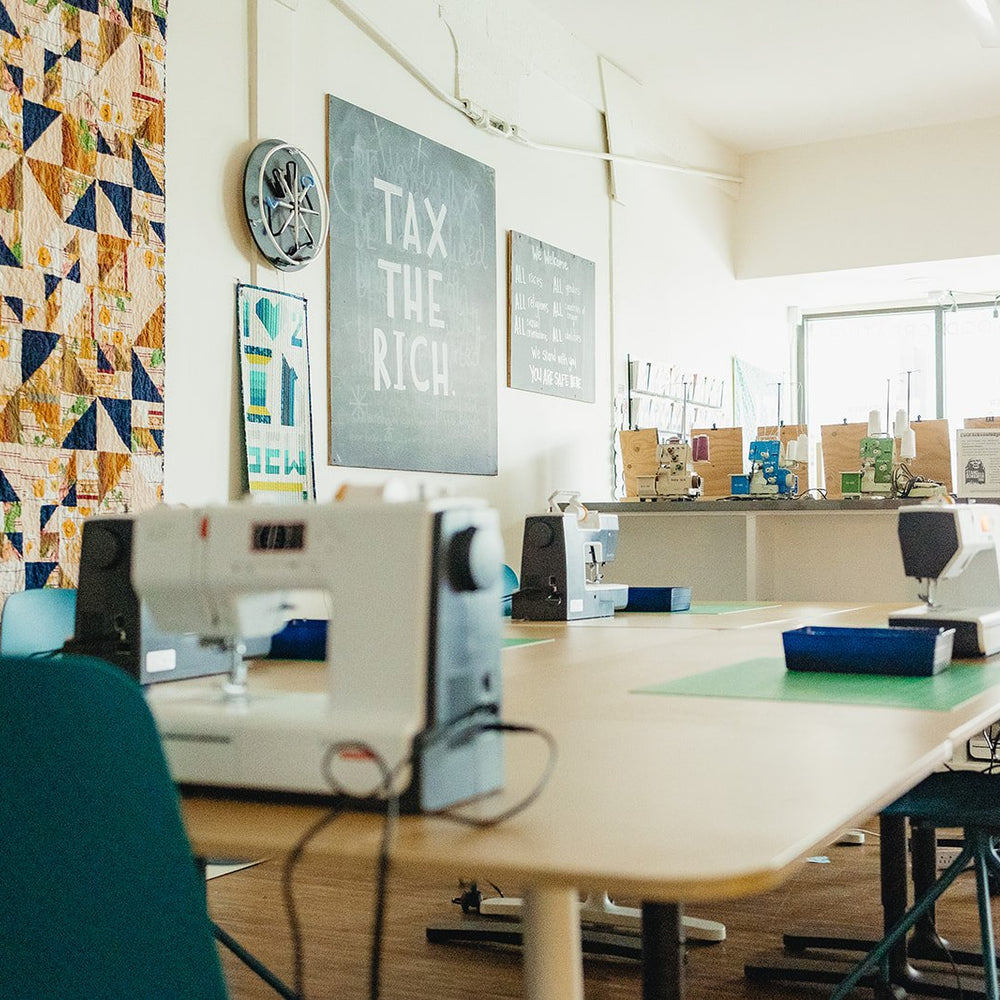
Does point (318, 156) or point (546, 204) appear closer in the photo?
point (318, 156)

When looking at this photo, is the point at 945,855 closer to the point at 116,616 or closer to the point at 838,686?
→ the point at 838,686

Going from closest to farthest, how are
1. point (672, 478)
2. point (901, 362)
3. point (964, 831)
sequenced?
1. point (964, 831)
2. point (672, 478)
3. point (901, 362)

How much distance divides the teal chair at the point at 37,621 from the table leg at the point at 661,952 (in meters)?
1.45

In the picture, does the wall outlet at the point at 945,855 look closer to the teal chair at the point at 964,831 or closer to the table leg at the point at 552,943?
the teal chair at the point at 964,831

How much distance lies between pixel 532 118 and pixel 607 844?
5151 millimetres

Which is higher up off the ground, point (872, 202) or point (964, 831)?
point (872, 202)

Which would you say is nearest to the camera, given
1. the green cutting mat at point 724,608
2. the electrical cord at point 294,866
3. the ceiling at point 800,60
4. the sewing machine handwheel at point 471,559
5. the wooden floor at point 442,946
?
the electrical cord at point 294,866

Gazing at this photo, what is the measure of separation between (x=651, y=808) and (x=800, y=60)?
20.1ft

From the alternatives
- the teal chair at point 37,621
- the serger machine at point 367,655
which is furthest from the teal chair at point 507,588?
the serger machine at point 367,655

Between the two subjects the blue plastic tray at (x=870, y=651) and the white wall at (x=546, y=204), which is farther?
the white wall at (x=546, y=204)

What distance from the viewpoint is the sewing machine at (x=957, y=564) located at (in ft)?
7.54

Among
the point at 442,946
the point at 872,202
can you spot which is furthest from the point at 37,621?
the point at 872,202

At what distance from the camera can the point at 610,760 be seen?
1320 millimetres

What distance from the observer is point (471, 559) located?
1.14 m
